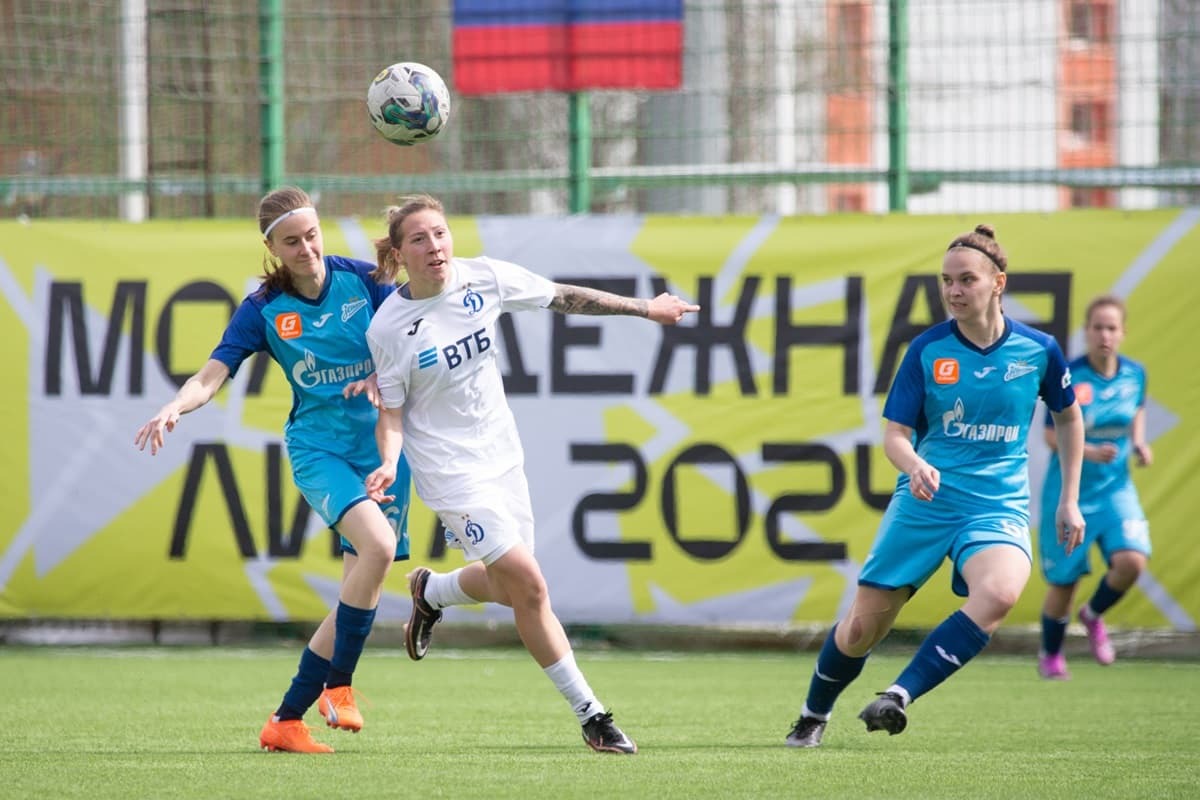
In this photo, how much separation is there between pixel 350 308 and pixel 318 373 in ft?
0.88

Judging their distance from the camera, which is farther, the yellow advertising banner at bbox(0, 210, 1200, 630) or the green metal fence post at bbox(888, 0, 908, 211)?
the green metal fence post at bbox(888, 0, 908, 211)

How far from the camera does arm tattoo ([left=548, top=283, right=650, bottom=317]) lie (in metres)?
6.38

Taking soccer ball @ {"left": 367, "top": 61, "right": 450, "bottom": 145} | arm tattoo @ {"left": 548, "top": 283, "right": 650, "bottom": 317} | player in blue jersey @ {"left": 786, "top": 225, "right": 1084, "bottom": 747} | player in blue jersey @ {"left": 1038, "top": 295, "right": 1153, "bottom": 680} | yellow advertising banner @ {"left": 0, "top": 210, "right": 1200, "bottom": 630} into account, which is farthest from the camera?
yellow advertising banner @ {"left": 0, "top": 210, "right": 1200, "bottom": 630}

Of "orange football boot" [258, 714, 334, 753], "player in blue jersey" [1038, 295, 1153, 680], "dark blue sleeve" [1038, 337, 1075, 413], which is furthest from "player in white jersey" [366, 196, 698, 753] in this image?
"player in blue jersey" [1038, 295, 1153, 680]

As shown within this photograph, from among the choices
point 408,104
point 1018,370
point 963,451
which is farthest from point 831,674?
point 408,104

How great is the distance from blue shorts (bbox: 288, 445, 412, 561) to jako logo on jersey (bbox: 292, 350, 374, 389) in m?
0.26

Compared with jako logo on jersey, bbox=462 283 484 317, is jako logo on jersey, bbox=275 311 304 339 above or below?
below

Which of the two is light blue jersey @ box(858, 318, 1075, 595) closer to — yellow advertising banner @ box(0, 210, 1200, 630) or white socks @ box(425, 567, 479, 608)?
white socks @ box(425, 567, 479, 608)

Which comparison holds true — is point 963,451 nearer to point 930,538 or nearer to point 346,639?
point 930,538

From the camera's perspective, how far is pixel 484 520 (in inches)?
240

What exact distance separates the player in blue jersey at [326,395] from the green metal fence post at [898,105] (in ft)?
15.7

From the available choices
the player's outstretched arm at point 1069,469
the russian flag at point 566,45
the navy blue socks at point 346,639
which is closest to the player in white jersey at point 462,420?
the navy blue socks at point 346,639

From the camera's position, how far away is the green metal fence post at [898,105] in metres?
10.4

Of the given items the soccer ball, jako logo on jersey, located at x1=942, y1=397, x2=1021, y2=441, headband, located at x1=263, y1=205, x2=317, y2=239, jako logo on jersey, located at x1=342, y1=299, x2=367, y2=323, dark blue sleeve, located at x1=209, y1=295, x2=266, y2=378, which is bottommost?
jako logo on jersey, located at x1=942, y1=397, x2=1021, y2=441
